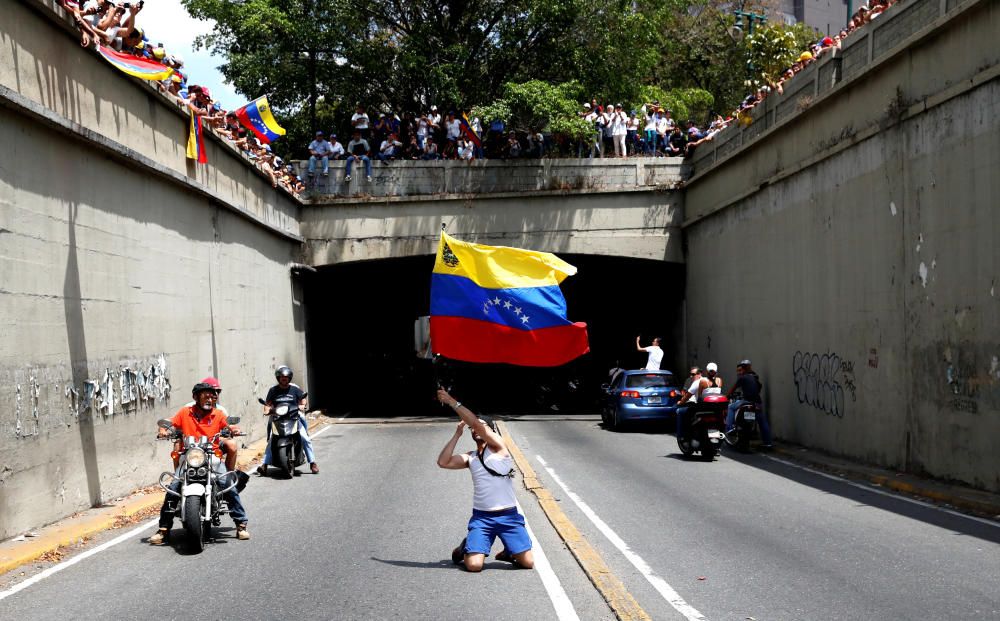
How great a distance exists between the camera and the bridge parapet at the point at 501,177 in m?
30.9

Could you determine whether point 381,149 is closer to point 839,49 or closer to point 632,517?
point 839,49

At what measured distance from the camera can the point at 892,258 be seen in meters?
16.4

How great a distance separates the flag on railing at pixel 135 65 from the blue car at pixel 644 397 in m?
13.7

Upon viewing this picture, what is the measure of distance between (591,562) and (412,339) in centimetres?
3959

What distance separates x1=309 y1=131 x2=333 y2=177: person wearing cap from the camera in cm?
3075

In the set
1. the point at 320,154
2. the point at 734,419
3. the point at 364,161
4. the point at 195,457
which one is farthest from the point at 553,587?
the point at 320,154

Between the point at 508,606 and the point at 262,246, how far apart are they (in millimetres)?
19054

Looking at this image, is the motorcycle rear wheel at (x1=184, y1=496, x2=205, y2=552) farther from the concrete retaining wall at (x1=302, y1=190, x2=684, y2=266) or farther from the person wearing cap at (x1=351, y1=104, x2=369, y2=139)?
the person wearing cap at (x1=351, y1=104, x2=369, y2=139)

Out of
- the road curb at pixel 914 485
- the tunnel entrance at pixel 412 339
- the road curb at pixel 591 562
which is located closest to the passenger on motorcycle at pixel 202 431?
the road curb at pixel 591 562

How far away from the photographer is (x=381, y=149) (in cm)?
3112

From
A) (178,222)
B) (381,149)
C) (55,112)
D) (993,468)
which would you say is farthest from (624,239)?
(55,112)

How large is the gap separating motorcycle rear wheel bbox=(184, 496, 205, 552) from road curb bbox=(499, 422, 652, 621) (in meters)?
3.57

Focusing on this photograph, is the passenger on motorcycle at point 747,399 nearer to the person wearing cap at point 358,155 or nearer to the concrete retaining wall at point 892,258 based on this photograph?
the concrete retaining wall at point 892,258

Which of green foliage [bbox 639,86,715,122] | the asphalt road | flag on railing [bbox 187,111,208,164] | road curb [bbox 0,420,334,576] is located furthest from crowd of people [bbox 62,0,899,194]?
the asphalt road
